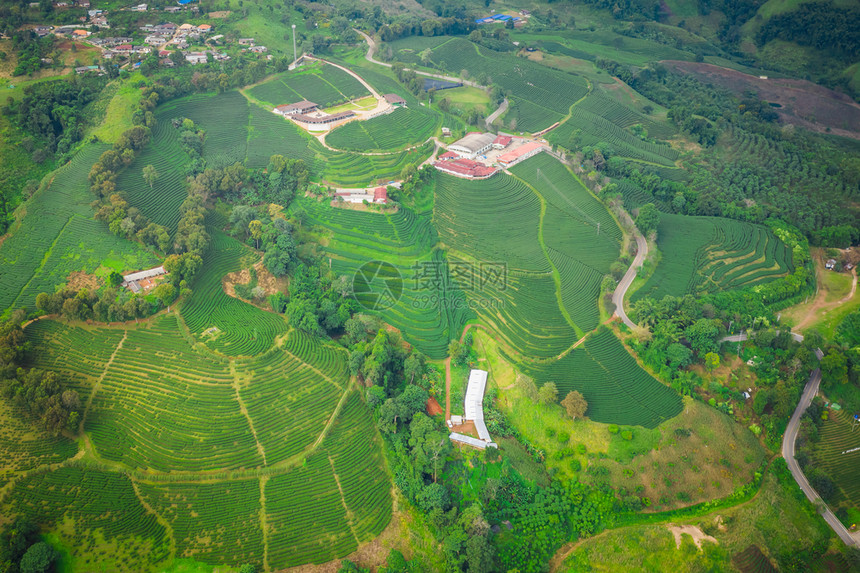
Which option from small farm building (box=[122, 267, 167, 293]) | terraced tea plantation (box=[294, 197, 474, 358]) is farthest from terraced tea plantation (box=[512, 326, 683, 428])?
small farm building (box=[122, 267, 167, 293])

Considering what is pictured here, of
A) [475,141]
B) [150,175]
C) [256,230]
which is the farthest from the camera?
[475,141]

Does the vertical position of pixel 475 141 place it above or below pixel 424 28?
below

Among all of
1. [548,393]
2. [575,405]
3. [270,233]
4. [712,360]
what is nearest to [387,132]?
[270,233]

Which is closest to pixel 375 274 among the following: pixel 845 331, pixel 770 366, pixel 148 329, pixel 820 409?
pixel 148 329

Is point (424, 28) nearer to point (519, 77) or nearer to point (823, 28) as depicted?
point (519, 77)

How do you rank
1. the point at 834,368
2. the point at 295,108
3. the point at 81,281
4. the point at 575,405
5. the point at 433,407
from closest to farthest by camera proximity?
the point at 575,405 → the point at 433,407 → the point at 834,368 → the point at 81,281 → the point at 295,108

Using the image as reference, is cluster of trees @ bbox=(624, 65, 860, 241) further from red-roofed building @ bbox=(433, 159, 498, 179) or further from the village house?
the village house

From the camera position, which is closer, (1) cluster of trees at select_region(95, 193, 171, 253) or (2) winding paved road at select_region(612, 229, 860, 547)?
(2) winding paved road at select_region(612, 229, 860, 547)
